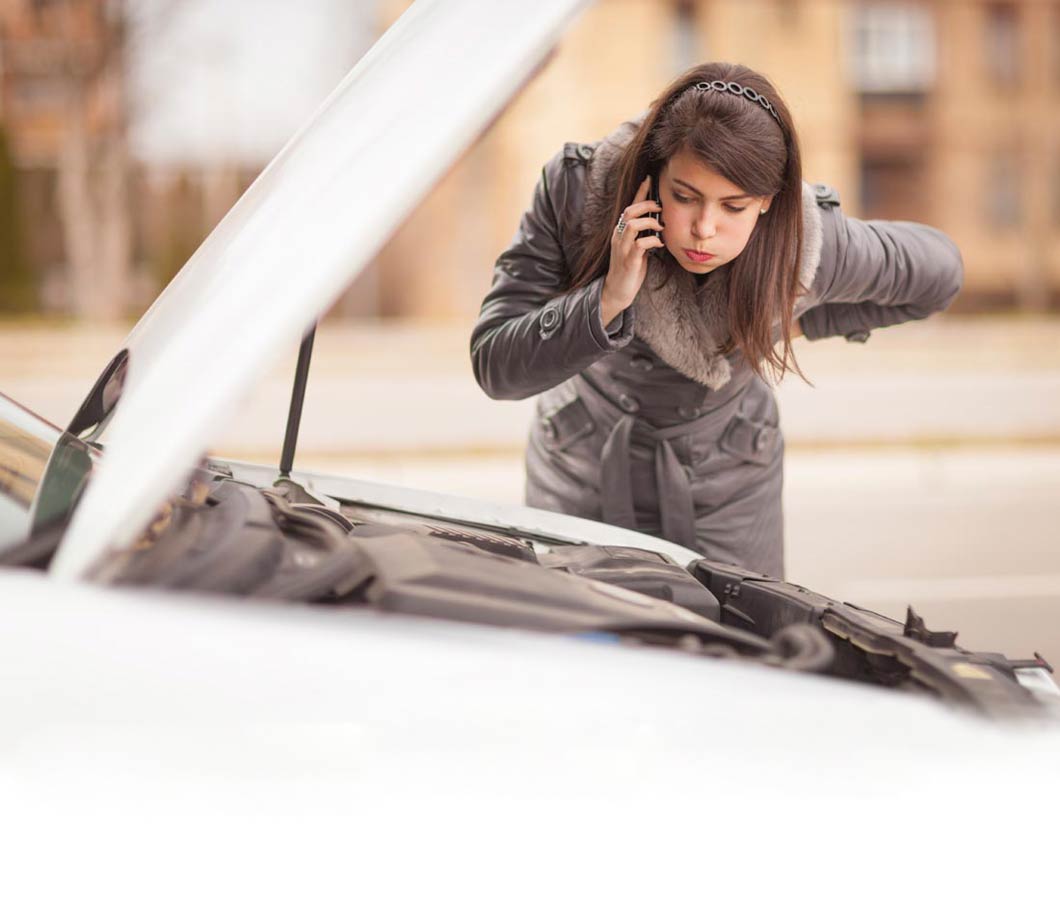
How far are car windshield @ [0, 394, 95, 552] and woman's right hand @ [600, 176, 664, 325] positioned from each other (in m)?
0.73

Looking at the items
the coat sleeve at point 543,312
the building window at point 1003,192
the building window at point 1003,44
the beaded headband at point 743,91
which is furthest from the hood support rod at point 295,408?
the building window at point 1003,44

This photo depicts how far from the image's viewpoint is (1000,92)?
24.3 meters

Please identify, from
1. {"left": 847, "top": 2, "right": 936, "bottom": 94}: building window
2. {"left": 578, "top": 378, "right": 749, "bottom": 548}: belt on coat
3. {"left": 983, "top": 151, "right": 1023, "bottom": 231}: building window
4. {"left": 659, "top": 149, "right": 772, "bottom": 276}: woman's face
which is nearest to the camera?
{"left": 659, "top": 149, "right": 772, "bottom": 276}: woman's face

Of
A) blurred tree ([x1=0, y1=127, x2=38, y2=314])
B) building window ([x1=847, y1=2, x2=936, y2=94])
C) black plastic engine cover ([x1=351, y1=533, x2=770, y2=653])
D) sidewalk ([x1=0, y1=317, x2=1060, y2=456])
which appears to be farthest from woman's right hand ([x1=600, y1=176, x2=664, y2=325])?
building window ([x1=847, y1=2, x2=936, y2=94])

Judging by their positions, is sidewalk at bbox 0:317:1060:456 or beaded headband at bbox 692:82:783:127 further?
sidewalk at bbox 0:317:1060:456

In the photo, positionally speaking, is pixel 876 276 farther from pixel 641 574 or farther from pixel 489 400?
pixel 489 400

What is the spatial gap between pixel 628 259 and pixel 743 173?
0.19m

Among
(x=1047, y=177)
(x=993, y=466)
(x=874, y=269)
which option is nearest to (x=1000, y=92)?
(x=1047, y=177)

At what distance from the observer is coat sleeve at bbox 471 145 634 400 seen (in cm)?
180

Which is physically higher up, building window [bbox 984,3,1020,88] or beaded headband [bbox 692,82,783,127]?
building window [bbox 984,3,1020,88]

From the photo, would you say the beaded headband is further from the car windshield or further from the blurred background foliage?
the blurred background foliage

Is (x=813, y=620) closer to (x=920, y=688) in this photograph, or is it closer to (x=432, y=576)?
(x=920, y=688)

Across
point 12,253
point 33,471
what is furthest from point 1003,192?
point 33,471

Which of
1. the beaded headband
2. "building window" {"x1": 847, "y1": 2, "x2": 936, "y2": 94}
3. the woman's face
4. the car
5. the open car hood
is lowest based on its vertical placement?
the car
